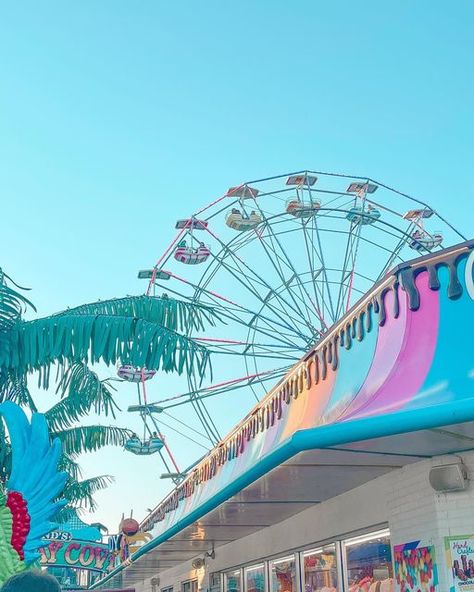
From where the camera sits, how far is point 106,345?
8039mm

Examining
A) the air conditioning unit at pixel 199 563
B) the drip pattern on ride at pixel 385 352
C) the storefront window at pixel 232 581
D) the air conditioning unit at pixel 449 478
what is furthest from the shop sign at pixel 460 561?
the air conditioning unit at pixel 199 563

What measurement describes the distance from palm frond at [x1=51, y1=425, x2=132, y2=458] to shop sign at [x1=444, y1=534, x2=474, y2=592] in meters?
8.04

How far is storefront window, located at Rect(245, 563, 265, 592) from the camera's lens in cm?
1040

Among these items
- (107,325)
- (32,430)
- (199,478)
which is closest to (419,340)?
(32,430)

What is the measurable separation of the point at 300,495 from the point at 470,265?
11.1ft

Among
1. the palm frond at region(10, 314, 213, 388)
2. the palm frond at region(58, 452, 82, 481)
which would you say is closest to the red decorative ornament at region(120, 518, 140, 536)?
the palm frond at region(58, 452, 82, 481)

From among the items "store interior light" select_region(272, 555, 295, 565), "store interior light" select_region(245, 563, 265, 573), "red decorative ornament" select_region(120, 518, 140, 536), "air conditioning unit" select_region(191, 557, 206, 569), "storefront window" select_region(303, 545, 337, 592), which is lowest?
"storefront window" select_region(303, 545, 337, 592)

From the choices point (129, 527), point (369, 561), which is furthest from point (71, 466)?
point (369, 561)

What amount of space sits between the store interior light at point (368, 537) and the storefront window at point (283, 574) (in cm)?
184

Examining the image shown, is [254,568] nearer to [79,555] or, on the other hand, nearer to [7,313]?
[7,313]

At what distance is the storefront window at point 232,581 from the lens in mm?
11703

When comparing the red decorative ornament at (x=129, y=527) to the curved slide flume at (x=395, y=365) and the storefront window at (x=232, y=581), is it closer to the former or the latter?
the storefront window at (x=232, y=581)

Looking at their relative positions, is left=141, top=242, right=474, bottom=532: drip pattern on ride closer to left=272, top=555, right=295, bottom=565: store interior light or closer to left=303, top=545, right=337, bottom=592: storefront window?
left=303, top=545, right=337, bottom=592: storefront window

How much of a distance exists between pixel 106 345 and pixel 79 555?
1440 cm
